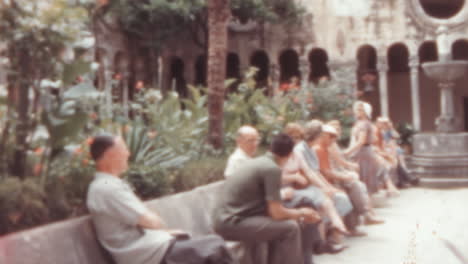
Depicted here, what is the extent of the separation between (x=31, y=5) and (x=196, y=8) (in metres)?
12.3

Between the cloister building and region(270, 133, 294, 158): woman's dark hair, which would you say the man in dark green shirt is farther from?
the cloister building

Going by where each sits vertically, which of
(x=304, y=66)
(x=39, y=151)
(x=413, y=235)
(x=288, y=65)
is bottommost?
(x=413, y=235)

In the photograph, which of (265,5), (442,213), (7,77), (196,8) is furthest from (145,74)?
(7,77)

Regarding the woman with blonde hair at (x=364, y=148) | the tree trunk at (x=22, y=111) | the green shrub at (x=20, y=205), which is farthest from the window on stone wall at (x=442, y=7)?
the green shrub at (x=20, y=205)

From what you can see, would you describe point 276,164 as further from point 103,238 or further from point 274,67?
point 274,67

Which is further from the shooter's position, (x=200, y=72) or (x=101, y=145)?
(x=200, y=72)

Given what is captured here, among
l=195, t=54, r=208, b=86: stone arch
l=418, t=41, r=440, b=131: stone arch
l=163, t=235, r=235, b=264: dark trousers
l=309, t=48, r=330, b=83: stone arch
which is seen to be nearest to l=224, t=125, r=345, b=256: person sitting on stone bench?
l=163, t=235, r=235, b=264: dark trousers

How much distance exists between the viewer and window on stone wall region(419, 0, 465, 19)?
21917mm

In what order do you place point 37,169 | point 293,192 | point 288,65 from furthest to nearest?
point 288,65 < point 293,192 < point 37,169

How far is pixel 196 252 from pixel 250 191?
1018mm

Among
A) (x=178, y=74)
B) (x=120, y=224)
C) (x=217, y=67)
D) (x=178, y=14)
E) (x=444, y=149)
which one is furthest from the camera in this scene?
(x=178, y=74)

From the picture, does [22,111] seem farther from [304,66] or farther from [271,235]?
[304,66]

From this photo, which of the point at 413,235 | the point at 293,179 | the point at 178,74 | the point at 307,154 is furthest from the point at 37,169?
the point at 178,74

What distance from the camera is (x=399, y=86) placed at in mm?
22016
